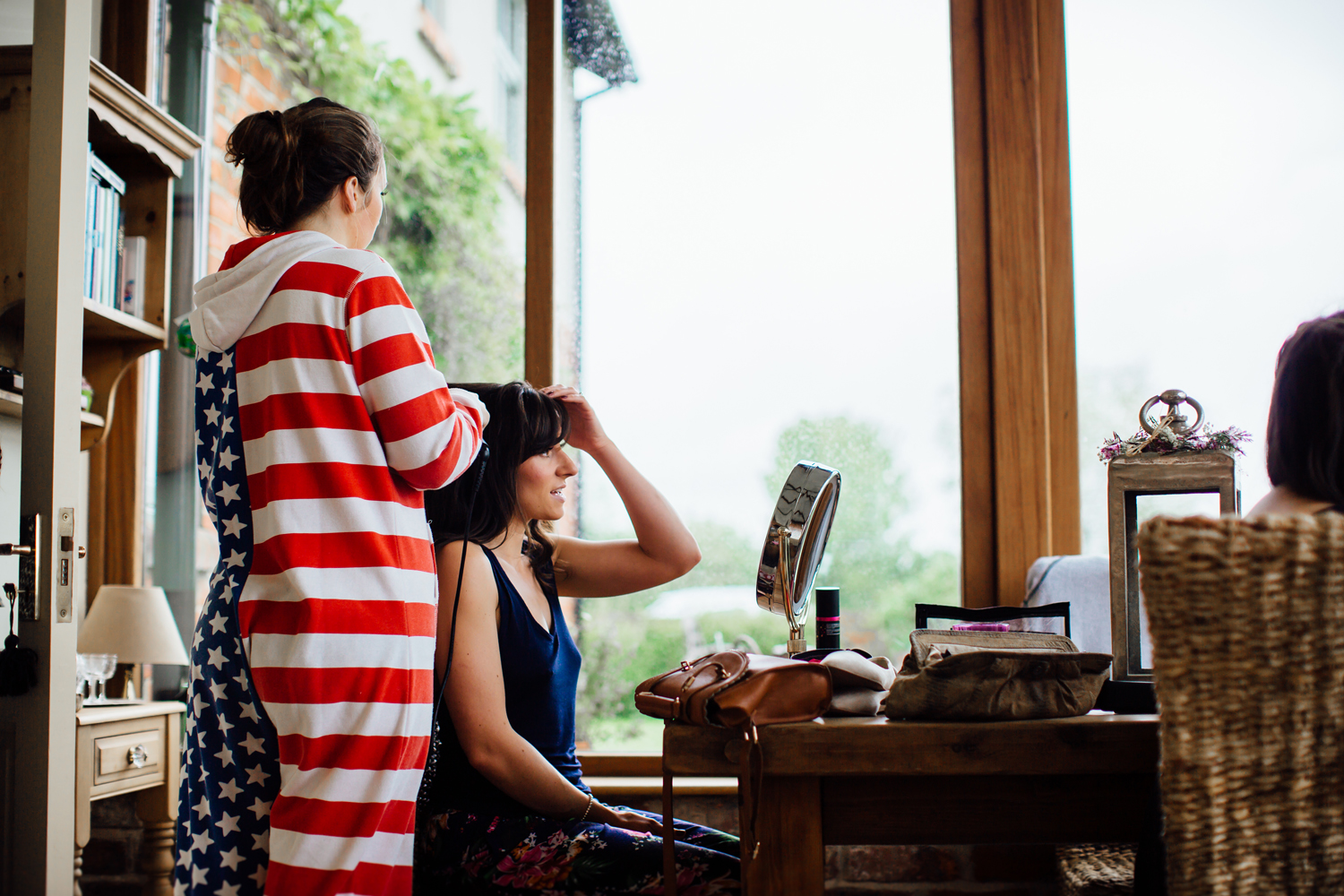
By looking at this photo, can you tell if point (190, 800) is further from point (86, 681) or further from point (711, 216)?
point (711, 216)

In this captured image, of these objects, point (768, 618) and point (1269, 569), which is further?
point (768, 618)

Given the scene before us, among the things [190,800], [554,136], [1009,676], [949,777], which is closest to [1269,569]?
[1009,676]

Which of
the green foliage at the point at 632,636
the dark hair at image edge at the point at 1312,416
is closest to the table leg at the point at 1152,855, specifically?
the dark hair at image edge at the point at 1312,416

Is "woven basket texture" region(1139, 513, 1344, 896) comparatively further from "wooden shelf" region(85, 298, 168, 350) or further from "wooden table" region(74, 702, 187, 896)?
"wooden shelf" region(85, 298, 168, 350)

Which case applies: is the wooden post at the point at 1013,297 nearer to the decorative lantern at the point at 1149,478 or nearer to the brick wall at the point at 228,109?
the decorative lantern at the point at 1149,478

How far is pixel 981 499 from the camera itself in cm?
214

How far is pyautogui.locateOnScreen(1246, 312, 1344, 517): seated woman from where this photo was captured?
1.12 m

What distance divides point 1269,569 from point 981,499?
1353 mm

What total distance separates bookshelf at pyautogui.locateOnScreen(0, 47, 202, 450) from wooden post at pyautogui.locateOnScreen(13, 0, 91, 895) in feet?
0.39

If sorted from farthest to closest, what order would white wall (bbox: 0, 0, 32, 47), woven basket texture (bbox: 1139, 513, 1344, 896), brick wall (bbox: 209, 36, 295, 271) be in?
brick wall (bbox: 209, 36, 295, 271) < white wall (bbox: 0, 0, 32, 47) < woven basket texture (bbox: 1139, 513, 1344, 896)

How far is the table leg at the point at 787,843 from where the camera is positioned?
1046 millimetres

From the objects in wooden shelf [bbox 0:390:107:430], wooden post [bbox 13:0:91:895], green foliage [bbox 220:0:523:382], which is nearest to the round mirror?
green foliage [bbox 220:0:523:382]

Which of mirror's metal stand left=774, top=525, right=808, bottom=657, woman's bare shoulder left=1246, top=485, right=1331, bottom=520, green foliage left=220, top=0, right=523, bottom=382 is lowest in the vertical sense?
mirror's metal stand left=774, top=525, right=808, bottom=657

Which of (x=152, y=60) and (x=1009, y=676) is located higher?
(x=152, y=60)
